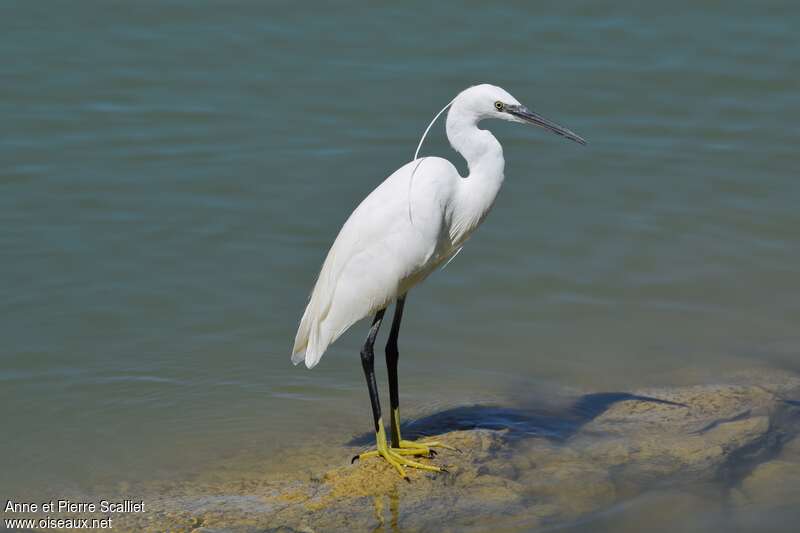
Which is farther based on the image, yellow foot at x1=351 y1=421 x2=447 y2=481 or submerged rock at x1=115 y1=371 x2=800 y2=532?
yellow foot at x1=351 y1=421 x2=447 y2=481

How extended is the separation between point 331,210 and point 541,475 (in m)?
3.72

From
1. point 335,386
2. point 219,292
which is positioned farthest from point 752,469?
point 219,292

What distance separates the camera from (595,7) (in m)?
11.9

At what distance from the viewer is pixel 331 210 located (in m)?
8.85

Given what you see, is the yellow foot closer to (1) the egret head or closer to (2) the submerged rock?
(2) the submerged rock

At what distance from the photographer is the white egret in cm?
568

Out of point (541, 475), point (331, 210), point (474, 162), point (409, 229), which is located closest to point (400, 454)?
point (541, 475)

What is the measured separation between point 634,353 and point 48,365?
373 cm

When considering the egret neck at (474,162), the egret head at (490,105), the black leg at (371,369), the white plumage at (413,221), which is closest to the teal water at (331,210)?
the black leg at (371,369)

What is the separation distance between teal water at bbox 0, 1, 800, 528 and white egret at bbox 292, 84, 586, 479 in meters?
0.79

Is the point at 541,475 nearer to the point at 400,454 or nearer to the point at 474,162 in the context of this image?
the point at 400,454

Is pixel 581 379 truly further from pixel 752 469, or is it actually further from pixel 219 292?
pixel 219 292

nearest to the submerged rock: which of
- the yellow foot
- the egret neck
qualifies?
the yellow foot

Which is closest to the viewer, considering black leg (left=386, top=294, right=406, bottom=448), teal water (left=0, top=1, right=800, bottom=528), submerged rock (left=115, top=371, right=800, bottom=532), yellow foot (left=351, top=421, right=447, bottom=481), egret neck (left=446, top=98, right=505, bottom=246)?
submerged rock (left=115, top=371, right=800, bottom=532)
